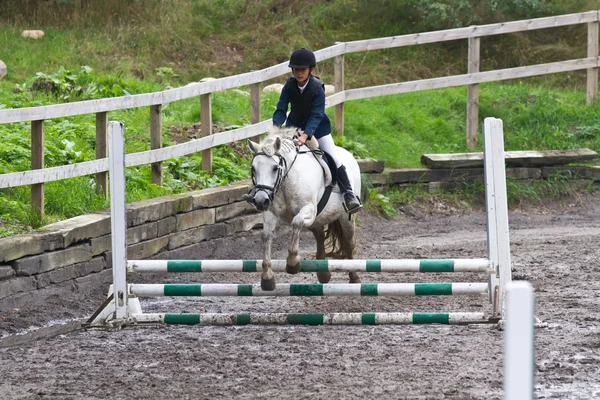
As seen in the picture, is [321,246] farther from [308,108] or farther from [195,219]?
[195,219]

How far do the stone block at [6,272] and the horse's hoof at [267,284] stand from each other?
190 cm

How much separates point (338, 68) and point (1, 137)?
16.7 feet

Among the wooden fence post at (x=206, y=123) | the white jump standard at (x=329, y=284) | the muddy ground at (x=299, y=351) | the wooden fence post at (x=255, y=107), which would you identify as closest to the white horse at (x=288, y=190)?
the white jump standard at (x=329, y=284)

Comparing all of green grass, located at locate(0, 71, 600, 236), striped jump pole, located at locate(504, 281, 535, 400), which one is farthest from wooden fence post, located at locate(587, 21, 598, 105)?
striped jump pole, located at locate(504, 281, 535, 400)

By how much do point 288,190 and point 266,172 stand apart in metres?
0.41

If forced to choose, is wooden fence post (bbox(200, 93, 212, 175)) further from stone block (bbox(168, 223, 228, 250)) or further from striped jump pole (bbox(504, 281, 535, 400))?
striped jump pole (bbox(504, 281, 535, 400))

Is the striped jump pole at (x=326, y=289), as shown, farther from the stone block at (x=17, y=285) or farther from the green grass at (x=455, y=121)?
the green grass at (x=455, y=121)

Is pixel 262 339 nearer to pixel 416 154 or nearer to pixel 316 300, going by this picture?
pixel 316 300

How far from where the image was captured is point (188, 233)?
31.0 ft

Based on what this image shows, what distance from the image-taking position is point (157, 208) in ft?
29.4

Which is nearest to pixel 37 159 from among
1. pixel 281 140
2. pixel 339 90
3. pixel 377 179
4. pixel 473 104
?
pixel 281 140

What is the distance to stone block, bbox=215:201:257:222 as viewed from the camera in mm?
9906

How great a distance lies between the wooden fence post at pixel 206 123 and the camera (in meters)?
10.5

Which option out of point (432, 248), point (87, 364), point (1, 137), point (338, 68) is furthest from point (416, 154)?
point (87, 364)
